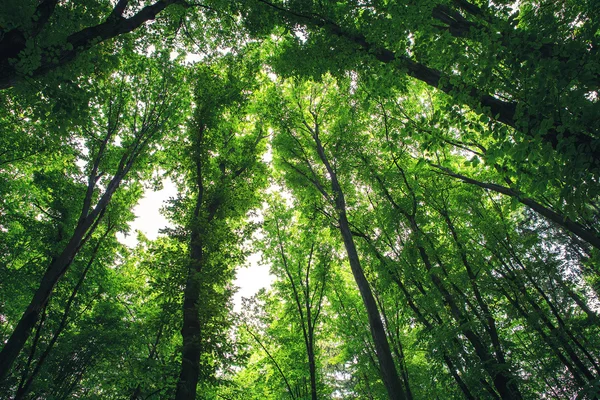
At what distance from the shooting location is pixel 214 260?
372 inches

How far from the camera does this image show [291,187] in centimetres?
1259

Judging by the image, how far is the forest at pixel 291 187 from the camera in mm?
3807

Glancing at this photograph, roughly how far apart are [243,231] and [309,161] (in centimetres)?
429

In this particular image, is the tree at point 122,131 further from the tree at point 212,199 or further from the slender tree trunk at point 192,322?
the slender tree trunk at point 192,322

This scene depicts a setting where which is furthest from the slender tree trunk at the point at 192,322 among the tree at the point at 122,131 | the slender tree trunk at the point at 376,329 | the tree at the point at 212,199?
the slender tree trunk at the point at 376,329

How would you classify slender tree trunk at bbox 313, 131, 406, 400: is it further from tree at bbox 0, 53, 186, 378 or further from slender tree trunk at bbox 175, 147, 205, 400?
tree at bbox 0, 53, 186, 378

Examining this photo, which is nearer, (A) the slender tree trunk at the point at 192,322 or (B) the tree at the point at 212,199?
(A) the slender tree trunk at the point at 192,322

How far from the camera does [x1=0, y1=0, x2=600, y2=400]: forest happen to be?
12.5ft

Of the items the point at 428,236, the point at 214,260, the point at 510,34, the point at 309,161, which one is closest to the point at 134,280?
the point at 214,260

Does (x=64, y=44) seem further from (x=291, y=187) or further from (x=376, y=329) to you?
(x=291, y=187)

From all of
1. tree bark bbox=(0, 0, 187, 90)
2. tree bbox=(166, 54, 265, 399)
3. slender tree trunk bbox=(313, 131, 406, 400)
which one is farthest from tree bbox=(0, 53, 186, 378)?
slender tree trunk bbox=(313, 131, 406, 400)

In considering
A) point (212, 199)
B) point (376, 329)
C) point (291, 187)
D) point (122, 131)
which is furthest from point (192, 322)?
point (122, 131)

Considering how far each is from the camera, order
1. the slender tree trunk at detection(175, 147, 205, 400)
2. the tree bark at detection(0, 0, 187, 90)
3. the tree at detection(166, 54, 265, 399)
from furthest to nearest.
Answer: the tree at detection(166, 54, 265, 399) < the slender tree trunk at detection(175, 147, 205, 400) < the tree bark at detection(0, 0, 187, 90)

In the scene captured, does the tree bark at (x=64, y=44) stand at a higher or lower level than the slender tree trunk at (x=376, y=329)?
higher
